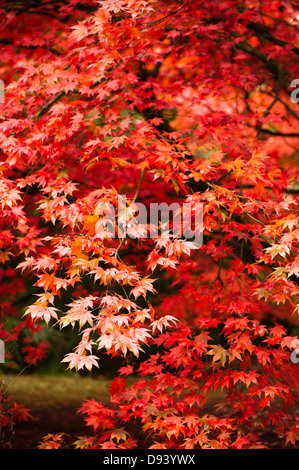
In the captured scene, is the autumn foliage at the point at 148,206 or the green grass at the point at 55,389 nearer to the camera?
the autumn foliage at the point at 148,206

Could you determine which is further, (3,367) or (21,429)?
(3,367)

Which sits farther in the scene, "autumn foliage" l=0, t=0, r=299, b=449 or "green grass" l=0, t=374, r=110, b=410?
"green grass" l=0, t=374, r=110, b=410

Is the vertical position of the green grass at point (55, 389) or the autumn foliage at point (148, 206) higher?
the autumn foliage at point (148, 206)

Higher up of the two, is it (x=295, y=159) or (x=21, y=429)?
(x=295, y=159)

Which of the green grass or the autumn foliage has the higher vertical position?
the autumn foliage

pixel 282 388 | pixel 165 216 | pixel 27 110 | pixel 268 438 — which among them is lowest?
pixel 268 438

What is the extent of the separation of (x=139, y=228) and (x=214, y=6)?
316 centimetres

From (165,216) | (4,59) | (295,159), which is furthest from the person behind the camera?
(295,159)

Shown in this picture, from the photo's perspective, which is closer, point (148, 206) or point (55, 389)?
point (148, 206)

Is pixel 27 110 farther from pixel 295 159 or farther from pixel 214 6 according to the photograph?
pixel 295 159

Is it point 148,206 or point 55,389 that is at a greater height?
point 148,206

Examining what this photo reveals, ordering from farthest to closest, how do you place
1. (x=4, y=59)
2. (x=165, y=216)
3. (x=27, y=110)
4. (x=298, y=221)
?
(x=4, y=59) → (x=165, y=216) → (x=27, y=110) → (x=298, y=221)
